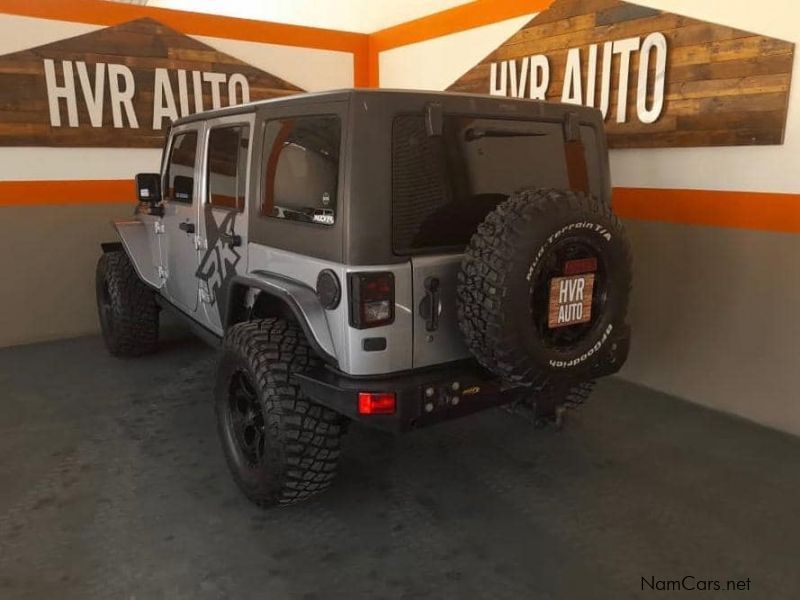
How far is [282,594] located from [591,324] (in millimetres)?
1559

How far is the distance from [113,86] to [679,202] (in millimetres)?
4511

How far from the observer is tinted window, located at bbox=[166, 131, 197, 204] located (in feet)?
12.2

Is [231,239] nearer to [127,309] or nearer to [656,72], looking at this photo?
[127,309]

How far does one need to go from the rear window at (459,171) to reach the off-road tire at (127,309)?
308 centimetres

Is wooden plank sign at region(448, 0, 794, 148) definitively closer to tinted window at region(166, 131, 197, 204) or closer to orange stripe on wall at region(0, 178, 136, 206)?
tinted window at region(166, 131, 197, 204)

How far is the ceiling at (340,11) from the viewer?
6.08 metres

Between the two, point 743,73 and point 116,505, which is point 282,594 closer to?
point 116,505

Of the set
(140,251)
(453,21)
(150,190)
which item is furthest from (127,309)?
(453,21)

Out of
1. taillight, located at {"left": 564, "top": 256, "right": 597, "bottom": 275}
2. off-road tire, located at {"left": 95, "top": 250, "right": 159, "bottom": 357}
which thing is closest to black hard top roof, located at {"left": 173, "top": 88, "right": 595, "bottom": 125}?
taillight, located at {"left": 564, "top": 256, "right": 597, "bottom": 275}

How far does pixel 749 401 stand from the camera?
12.3ft

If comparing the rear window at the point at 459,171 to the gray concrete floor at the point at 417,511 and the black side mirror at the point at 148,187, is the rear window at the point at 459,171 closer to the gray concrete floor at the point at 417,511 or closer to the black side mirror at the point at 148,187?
the gray concrete floor at the point at 417,511

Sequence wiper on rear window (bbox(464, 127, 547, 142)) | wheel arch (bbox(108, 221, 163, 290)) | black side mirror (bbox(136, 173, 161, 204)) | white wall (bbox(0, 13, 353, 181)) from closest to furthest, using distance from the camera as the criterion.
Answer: wiper on rear window (bbox(464, 127, 547, 142)) → black side mirror (bbox(136, 173, 161, 204)) → wheel arch (bbox(108, 221, 163, 290)) → white wall (bbox(0, 13, 353, 181))

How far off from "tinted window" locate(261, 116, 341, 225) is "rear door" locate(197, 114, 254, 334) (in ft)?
0.63

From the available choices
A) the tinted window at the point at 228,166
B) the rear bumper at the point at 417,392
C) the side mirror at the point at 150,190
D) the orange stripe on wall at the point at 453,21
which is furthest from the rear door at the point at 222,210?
the orange stripe on wall at the point at 453,21
